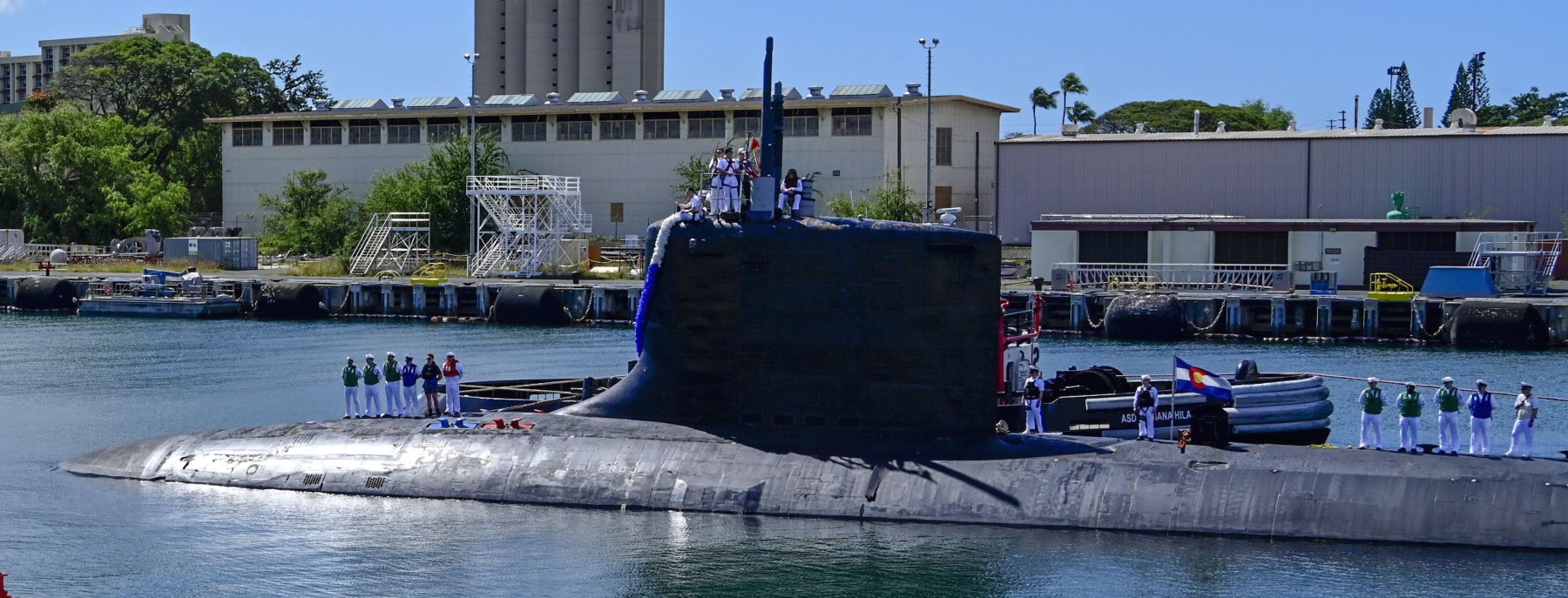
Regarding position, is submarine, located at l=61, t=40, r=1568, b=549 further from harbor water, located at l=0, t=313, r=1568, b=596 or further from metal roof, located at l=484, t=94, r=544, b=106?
metal roof, located at l=484, t=94, r=544, b=106

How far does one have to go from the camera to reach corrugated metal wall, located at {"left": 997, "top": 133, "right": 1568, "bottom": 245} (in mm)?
65312

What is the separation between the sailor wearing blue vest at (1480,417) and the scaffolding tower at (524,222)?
50.7 meters

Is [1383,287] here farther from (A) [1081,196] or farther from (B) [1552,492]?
(B) [1552,492]

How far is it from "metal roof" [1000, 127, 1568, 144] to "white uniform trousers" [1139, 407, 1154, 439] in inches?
1811

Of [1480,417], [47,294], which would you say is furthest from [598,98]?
[1480,417]

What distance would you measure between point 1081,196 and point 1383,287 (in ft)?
49.0

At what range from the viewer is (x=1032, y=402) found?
2555cm

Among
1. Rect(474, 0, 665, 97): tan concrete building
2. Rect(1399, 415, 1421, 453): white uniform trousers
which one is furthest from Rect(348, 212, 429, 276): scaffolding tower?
Rect(1399, 415, 1421, 453): white uniform trousers

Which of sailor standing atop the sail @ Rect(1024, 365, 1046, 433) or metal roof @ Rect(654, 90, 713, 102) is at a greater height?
metal roof @ Rect(654, 90, 713, 102)

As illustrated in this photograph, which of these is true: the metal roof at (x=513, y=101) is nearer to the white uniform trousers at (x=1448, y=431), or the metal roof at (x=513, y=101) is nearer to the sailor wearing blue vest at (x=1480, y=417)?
the white uniform trousers at (x=1448, y=431)

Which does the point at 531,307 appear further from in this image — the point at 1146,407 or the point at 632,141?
the point at 1146,407

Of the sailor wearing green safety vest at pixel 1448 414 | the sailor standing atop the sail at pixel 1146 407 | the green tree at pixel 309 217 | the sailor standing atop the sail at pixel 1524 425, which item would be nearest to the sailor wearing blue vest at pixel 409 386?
the sailor standing atop the sail at pixel 1146 407

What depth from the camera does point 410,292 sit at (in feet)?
222

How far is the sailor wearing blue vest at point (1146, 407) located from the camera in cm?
2461
